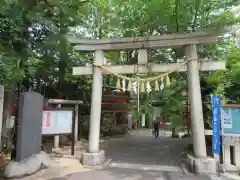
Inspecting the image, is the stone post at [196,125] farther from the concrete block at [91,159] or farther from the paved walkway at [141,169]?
the concrete block at [91,159]

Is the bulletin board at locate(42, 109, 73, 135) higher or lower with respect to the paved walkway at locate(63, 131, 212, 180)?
higher

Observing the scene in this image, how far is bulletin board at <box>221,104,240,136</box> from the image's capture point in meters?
6.69

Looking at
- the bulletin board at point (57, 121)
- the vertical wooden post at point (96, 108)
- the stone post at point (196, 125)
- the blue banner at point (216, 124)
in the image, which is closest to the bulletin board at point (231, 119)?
the blue banner at point (216, 124)

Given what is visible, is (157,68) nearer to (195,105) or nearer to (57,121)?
(195,105)

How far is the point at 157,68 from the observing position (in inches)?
293

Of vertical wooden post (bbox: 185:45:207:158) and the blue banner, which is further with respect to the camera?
vertical wooden post (bbox: 185:45:207:158)

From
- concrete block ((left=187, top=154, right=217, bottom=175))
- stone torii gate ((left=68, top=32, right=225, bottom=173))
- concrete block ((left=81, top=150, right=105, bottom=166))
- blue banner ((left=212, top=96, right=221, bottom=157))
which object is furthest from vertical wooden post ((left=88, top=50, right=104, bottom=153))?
blue banner ((left=212, top=96, right=221, bottom=157))

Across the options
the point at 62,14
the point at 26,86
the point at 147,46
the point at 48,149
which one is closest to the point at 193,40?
the point at 147,46

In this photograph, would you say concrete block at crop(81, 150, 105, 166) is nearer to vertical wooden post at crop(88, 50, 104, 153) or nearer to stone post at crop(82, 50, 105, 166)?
→ stone post at crop(82, 50, 105, 166)

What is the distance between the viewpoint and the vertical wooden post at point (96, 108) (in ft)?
24.5

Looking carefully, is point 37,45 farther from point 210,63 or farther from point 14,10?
point 210,63

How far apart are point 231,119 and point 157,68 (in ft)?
9.68

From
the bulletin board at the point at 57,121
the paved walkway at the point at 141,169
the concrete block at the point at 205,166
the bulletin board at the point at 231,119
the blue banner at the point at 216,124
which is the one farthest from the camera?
the bulletin board at the point at 57,121

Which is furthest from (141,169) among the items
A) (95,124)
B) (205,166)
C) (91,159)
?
→ (95,124)
